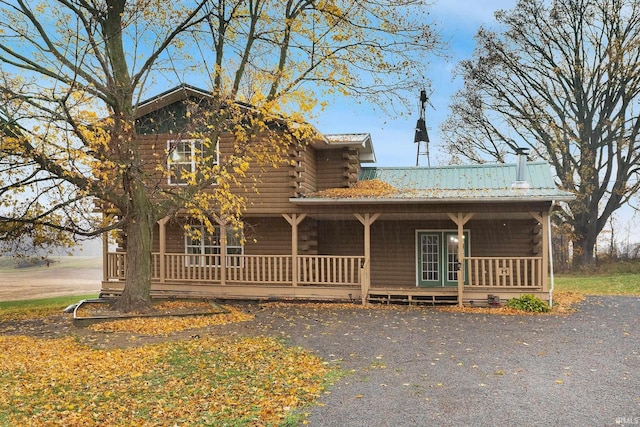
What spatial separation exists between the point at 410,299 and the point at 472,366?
7.24 m

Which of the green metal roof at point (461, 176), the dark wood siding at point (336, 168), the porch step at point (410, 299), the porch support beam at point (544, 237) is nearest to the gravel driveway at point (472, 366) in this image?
the porch support beam at point (544, 237)

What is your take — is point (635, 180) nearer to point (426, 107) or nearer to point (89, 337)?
point (426, 107)

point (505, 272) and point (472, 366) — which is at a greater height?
point (505, 272)

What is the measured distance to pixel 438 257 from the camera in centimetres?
1727

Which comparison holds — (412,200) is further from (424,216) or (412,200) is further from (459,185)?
(459,185)

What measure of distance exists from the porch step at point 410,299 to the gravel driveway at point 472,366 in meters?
1.34

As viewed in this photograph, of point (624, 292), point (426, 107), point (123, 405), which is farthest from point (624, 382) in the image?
point (426, 107)

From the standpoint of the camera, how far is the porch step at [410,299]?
15.2 m

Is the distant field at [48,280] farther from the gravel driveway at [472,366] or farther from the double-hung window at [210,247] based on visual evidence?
the gravel driveway at [472,366]

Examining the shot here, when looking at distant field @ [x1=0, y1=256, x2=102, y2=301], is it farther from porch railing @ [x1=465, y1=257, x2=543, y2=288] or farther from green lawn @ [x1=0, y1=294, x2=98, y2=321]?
porch railing @ [x1=465, y1=257, x2=543, y2=288]

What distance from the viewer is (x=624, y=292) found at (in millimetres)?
19141

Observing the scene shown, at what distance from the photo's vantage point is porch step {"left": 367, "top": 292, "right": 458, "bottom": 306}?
15211 mm

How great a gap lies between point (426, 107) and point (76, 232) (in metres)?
18.0

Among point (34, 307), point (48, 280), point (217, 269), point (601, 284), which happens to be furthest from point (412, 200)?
point (48, 280)
